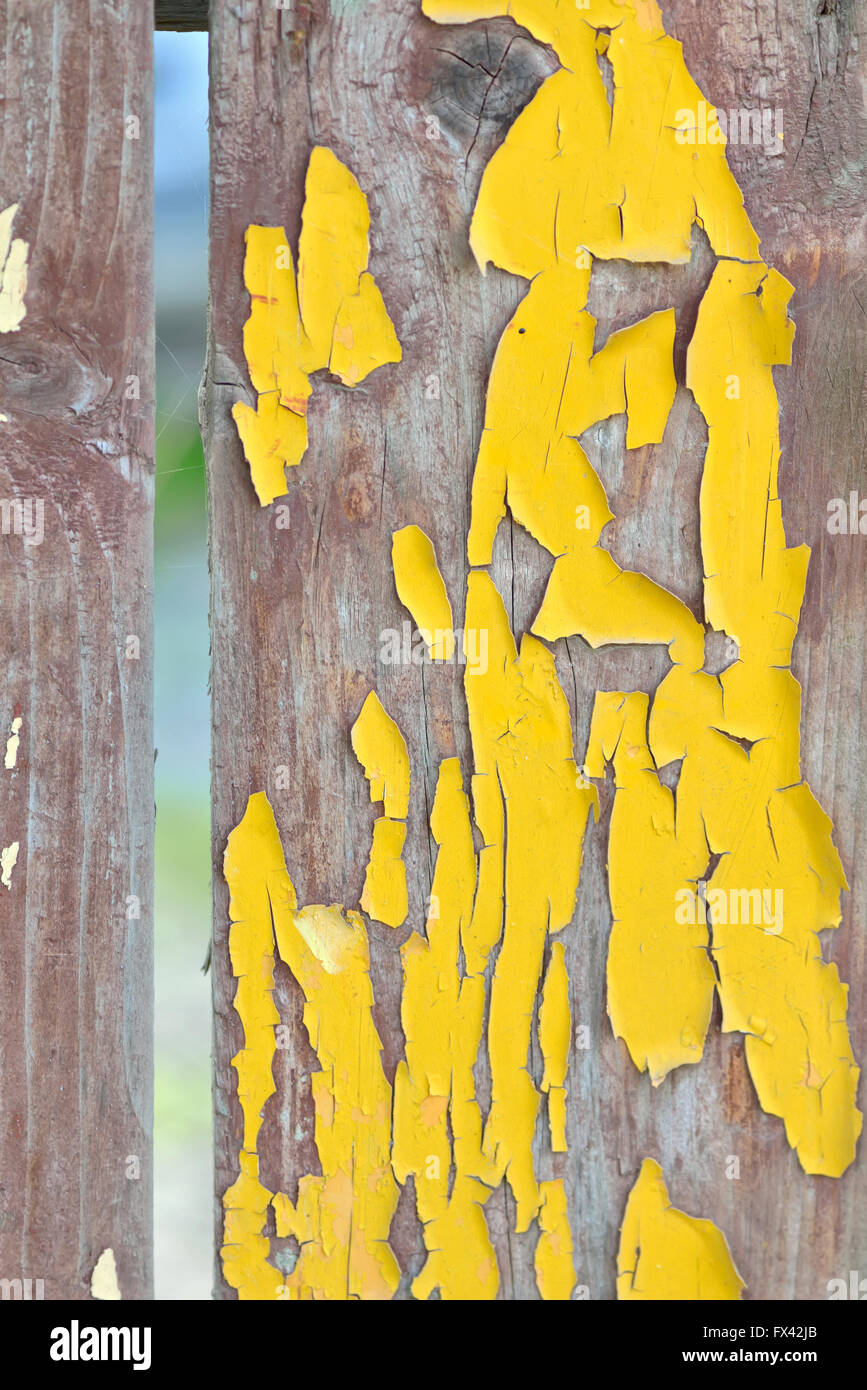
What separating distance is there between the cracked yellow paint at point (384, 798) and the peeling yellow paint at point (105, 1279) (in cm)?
33

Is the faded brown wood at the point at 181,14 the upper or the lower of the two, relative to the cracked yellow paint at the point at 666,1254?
upper

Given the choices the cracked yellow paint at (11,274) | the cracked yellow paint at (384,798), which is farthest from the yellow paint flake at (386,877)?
the cracked yellow paint at (11,274)

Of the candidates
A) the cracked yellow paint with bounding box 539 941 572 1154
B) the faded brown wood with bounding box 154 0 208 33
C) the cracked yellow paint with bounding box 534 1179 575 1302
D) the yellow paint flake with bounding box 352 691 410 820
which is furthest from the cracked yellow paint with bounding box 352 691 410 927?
the faded brown wood with bounding box 154 0 208 33

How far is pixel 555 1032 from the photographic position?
2.35 ft

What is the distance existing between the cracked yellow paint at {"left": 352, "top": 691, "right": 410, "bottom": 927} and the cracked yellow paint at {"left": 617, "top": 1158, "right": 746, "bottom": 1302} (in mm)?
292

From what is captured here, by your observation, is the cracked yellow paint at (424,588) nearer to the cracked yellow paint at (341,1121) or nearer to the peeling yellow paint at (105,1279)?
the cracked yellow paint at (341,1121)

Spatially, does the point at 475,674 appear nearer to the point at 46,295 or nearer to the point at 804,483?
the point at 804,483

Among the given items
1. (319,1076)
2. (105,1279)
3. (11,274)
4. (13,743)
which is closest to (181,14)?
(11,274)

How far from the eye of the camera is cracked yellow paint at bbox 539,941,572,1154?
2.35 feet

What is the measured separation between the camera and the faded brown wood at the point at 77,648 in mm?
684

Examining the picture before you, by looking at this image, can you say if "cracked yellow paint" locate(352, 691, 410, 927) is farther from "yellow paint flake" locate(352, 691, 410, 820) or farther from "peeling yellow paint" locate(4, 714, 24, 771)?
"peeling yellow paint" locate(4, 714, 24, 771)

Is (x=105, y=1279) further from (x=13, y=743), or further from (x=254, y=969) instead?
(x=13, y=743)

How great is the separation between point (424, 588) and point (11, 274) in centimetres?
38
